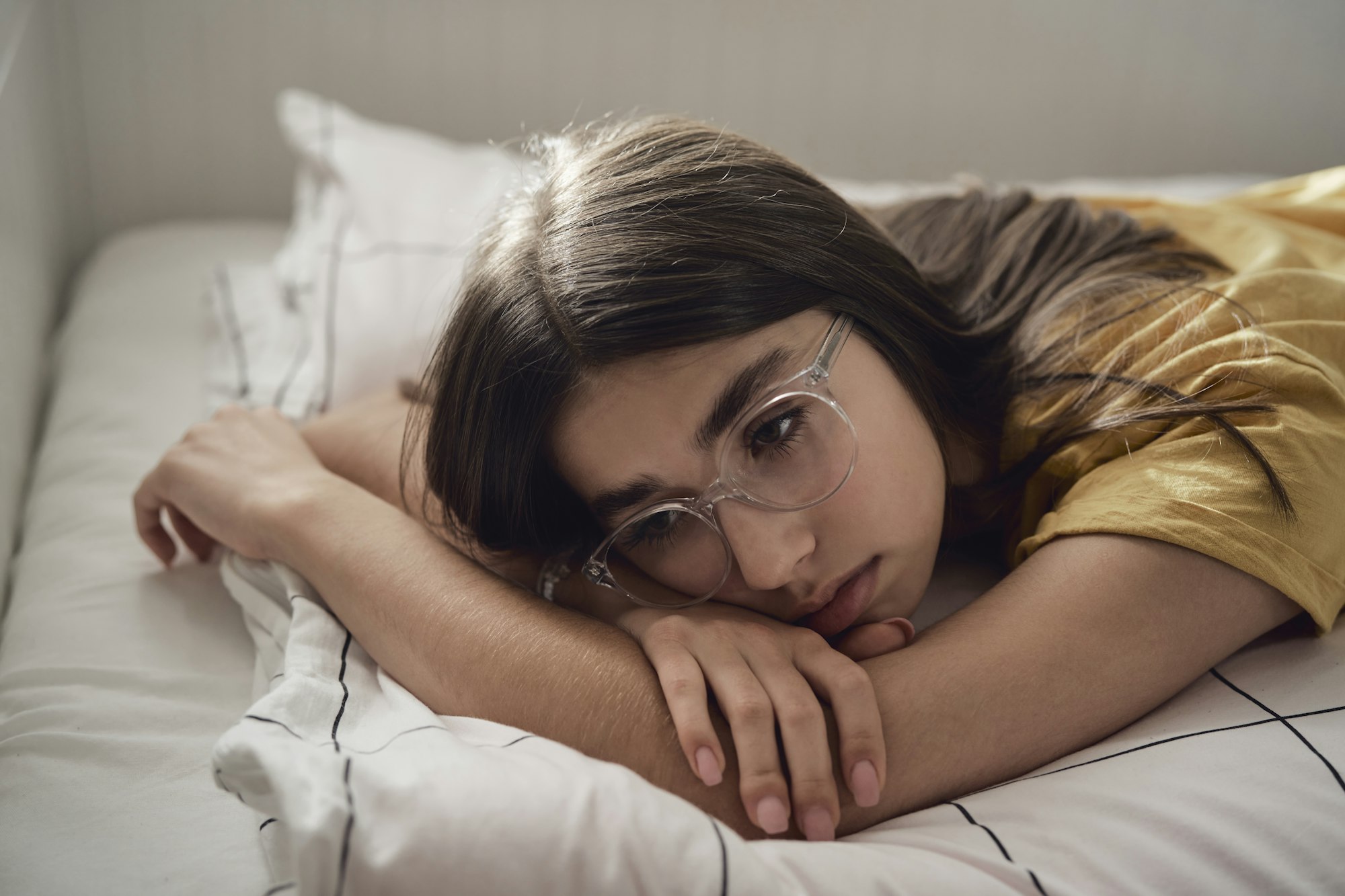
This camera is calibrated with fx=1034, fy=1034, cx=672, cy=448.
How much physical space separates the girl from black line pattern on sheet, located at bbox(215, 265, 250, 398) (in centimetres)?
29

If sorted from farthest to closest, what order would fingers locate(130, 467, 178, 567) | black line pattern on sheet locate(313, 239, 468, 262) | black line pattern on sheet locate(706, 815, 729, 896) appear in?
black line pattern on sheet locate(313, 239, 468, 262) → fingers locate(130, 467, 178, 567) → black line pattern on sheet locate(706, 815, 729, 896)

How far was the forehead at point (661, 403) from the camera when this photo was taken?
2.23ft

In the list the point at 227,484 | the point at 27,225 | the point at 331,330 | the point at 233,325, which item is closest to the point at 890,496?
the point at 227,484

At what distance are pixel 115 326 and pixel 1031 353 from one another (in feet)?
3.54

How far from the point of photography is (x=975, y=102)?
1.89 m

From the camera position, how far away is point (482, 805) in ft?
1.63

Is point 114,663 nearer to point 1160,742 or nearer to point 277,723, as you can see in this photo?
point 277,723

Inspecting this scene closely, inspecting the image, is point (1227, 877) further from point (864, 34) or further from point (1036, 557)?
point (864, 34)

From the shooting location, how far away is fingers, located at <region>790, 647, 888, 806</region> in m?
0.58

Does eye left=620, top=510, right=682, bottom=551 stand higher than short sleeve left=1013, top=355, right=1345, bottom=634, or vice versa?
short sleeve left=1013, top=355, right=1345, bottom=634

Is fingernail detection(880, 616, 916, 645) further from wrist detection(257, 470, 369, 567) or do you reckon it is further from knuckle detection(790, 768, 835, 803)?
wrist detection(257, 470, 369, 567)

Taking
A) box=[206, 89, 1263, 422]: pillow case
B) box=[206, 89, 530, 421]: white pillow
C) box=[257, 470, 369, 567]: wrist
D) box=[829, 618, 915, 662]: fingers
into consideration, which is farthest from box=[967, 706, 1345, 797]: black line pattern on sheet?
box=[206, 89, 530, 421]: white pillow

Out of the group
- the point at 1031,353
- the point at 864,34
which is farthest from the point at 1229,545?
the point at 864,34

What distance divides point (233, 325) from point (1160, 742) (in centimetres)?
110
